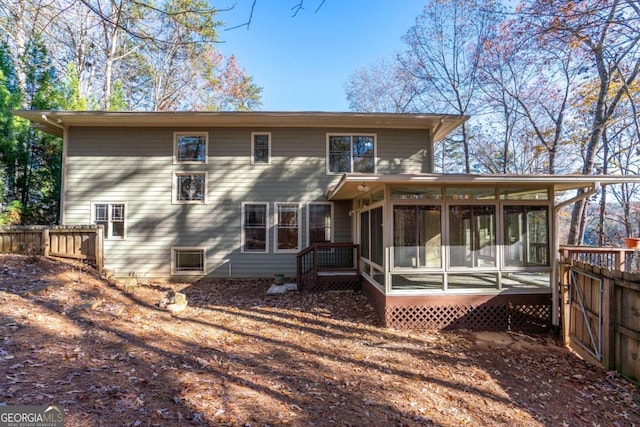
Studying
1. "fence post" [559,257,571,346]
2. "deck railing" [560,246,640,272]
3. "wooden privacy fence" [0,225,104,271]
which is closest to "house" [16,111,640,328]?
"wooden privacy fence" [0,225,104,271]

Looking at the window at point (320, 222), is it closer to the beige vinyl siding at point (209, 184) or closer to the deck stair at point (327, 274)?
the beige vinyl siding at point (209, 184)

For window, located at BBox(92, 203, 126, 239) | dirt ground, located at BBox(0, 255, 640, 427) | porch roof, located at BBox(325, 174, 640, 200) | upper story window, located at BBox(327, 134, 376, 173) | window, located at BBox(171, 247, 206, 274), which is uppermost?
upper story window, located at BBox(327, 134, 376, 173)

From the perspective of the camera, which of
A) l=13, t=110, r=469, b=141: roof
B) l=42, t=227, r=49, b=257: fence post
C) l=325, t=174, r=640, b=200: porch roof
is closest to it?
l=325, t=174, r=640, b=200: porch roof

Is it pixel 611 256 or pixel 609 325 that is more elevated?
pixel 611 256

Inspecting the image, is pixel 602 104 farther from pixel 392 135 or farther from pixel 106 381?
pixel 106 381

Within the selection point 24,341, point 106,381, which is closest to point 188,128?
point 24,341

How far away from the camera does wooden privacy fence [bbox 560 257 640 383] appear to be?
12.5 ft

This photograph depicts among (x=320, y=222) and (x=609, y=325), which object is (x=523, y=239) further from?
(x=320, y=222)

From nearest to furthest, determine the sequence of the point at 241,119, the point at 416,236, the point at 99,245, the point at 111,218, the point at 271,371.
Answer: the point at 271,371 → the point at 416,236 → the point at 99,245 → the point at 241,119 → the point at 111,218

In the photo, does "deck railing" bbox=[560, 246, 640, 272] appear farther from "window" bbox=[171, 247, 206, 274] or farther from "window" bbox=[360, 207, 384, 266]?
"window" bbox=[171, 247, 206, 274]

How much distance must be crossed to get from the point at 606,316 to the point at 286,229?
721 cm

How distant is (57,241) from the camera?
7.86 meters

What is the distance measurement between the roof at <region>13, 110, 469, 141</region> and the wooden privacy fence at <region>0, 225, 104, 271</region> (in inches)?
128

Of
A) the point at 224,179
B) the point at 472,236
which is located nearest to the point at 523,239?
the point at 472,236
